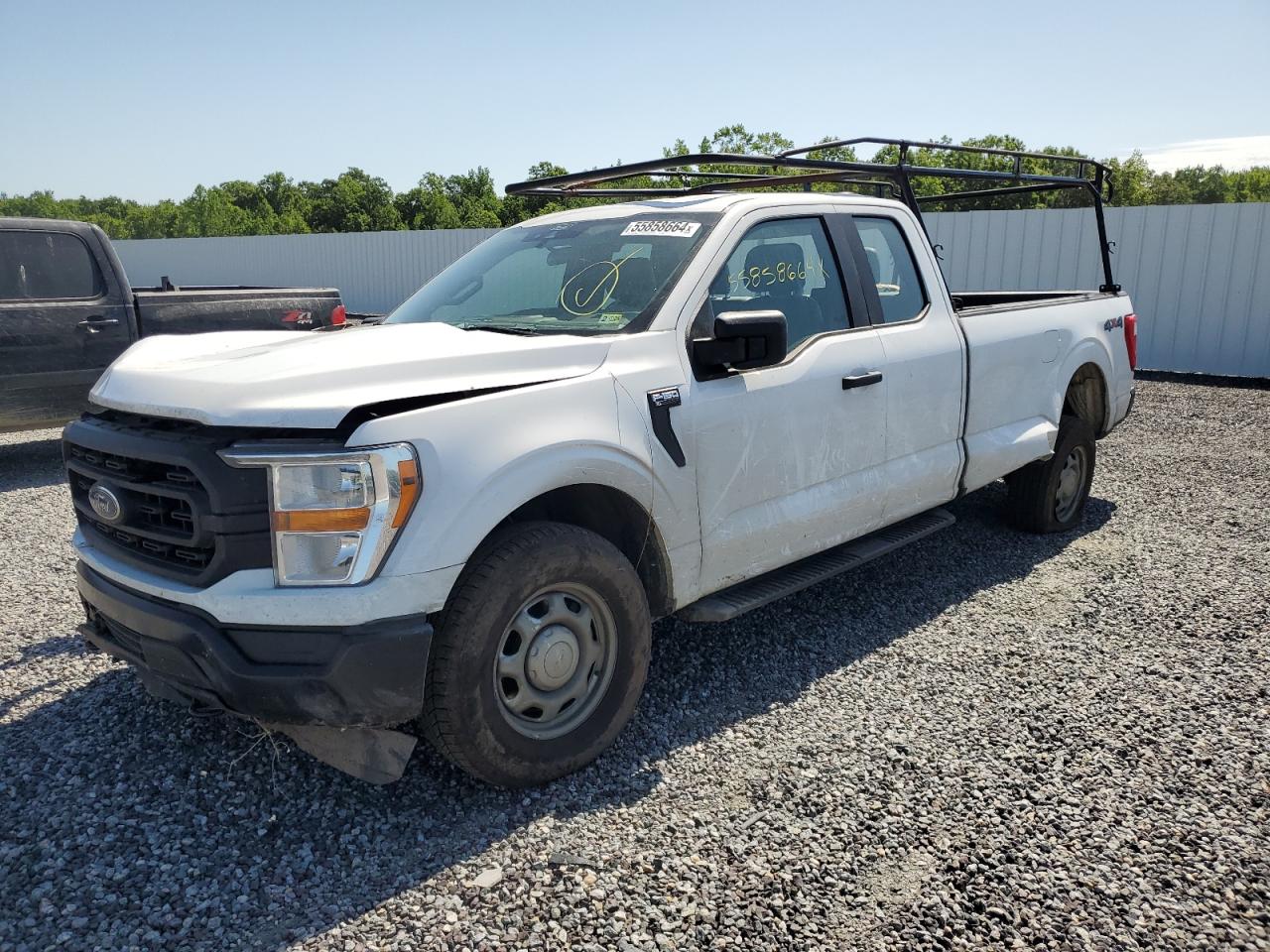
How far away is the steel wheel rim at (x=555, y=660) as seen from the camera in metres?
3.04

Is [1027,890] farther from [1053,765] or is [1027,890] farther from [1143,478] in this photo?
[1143,478]

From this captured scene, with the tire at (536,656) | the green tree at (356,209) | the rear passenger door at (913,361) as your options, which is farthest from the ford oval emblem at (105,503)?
the green tree at (356,209)

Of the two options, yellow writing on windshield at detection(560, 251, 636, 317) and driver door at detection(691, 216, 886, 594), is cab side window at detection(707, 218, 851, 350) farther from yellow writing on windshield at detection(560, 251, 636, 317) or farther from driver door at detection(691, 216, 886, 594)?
yellow writing on windshield at detection(560, 251, 636, 317)

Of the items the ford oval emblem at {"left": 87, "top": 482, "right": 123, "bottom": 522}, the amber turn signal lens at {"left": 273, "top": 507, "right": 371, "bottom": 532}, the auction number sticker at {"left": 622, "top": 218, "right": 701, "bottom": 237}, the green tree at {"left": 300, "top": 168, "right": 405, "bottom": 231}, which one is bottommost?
the ford oval emblem at {"left": 87, "top": 482, "right": 123, "bottom": 522}

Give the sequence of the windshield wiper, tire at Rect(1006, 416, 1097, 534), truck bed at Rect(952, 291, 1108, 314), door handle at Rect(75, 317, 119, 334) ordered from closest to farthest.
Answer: the windshield wiper, tire at Rect(1006, 416, 1097, 534), truck bed at Rect(952, 291, 1108, 314), door handle at Rect(75, 317, 119, 334)

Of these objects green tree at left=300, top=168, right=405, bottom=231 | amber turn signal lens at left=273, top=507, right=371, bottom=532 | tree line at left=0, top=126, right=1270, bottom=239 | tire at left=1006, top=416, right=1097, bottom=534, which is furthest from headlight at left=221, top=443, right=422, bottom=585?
green tree at left=300, top=168, right=405, bottom=231

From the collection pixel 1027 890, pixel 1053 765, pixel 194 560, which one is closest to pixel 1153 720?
pixel 1053 765

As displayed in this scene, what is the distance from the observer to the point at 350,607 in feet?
8.60

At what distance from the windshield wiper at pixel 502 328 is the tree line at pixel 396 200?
39.6 meters

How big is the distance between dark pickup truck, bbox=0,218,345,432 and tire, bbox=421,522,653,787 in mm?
5297

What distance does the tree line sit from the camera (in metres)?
58.0

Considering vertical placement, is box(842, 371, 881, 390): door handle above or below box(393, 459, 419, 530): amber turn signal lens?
above

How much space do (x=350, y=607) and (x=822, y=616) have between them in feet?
8.94

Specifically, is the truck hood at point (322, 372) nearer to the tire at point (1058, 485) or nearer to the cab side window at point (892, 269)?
the cab side window at point (892, 269)
